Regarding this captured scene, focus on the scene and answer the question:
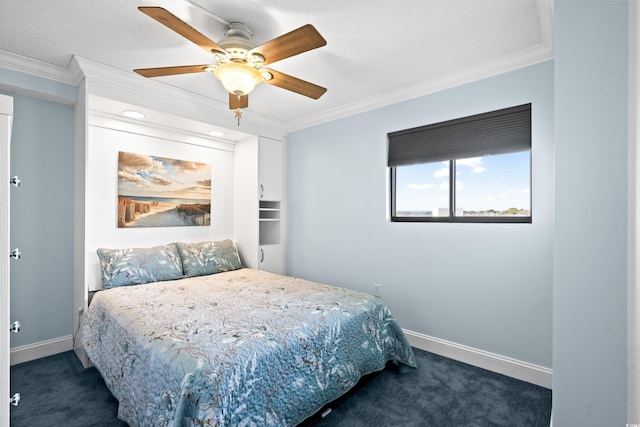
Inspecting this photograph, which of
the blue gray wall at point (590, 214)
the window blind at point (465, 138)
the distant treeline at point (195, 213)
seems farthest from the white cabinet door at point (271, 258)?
the blue gray wall at point (590, 214)

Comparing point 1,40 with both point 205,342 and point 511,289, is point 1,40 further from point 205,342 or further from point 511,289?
point 511,289

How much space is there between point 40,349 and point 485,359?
3.87 m

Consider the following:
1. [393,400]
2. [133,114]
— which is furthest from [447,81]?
[133,114]

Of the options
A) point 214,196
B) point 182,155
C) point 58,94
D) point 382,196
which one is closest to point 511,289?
point 382,196

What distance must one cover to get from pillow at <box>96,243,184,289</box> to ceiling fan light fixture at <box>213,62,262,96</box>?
197 centimetres

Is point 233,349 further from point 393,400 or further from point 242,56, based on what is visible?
point 242,56

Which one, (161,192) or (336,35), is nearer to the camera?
(336,35)

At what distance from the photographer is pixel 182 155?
3658mm

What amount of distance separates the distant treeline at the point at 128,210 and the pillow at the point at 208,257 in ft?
1.77

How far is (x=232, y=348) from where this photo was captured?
158cm

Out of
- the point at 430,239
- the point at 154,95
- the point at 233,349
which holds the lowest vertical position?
the point at 233,349

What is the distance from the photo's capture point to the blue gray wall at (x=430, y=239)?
235cm

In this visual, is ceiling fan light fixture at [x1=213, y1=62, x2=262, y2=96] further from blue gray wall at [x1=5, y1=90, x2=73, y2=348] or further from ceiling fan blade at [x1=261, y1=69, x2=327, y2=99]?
blue gray wall at [x1=5, y1=90, x2=73, y2=348]

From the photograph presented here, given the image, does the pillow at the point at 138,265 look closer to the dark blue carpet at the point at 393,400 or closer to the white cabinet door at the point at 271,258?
the dark blue carpet at the point at 393,400
